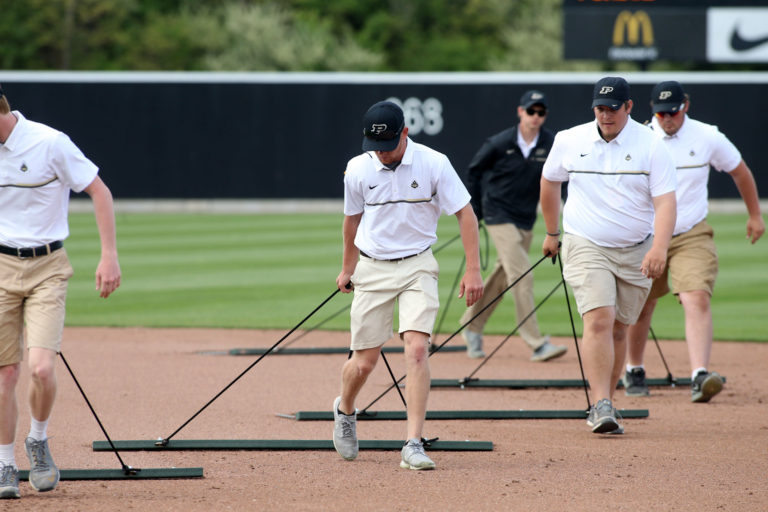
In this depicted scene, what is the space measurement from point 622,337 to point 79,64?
4858cm

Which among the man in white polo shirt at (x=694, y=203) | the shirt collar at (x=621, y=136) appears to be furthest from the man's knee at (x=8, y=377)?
the man in white polo shirt at (x=694, y=203)

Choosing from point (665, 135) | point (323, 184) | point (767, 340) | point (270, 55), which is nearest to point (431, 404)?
point (665, 135)

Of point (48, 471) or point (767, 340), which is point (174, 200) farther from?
point (48, 471)

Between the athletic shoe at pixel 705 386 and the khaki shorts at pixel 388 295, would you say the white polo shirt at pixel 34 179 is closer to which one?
the khaki shorts at pixel 388 295

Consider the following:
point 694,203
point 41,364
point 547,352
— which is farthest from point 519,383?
point 41,364

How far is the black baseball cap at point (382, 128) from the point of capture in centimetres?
598

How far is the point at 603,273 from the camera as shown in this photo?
22.9ft

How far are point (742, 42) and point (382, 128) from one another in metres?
23.2

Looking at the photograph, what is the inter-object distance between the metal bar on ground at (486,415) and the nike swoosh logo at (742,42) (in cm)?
2135

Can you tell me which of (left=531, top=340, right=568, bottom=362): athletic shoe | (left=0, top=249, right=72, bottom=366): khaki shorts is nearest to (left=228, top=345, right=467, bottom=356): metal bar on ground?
(left=531, top=340, right=568, bottom=362): athletic shoe

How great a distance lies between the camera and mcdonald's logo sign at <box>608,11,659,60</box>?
2577 centimetres

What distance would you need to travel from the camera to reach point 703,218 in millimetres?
8273

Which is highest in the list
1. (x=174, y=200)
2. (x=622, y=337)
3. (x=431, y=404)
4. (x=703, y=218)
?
(x=703, y=218)

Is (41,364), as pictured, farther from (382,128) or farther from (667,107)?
(667,107)
